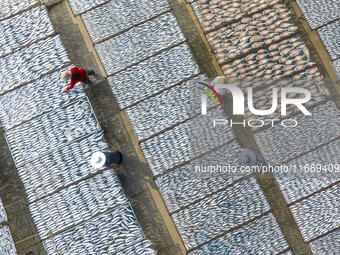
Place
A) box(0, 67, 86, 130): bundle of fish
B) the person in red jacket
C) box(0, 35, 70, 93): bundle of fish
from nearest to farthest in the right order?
1. the person in red jacket
2. box(0, 67, 86, 130): bundle of fish
3. box(0, 35, 70, 93): bundle of fish

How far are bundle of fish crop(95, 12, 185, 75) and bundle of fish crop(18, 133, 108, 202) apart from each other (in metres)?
2.28

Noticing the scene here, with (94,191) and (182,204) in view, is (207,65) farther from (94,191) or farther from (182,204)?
(94,191)

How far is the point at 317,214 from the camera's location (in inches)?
245

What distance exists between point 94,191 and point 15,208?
3239mm

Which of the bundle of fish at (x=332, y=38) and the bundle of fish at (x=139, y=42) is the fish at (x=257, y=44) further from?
the bundle of fish at (x=139, y=42)

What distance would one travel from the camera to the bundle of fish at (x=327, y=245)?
6246 millimetres

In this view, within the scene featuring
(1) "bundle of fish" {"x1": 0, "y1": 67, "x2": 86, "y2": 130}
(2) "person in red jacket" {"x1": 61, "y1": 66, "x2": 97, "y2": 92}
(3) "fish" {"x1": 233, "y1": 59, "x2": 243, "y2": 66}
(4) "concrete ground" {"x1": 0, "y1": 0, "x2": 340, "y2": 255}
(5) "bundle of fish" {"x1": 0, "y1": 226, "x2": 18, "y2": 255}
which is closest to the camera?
(2) "person in red jacket" {"x1": 61, "y1": 66, "x2": 97, "y2": 92}

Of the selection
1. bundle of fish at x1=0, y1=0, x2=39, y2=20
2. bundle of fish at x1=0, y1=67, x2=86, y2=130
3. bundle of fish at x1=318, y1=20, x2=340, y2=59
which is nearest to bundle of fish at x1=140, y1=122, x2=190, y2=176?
bundle of fish at x1=0, y1=67, x2=86, y2=130

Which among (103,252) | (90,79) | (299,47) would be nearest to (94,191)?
(103,252)

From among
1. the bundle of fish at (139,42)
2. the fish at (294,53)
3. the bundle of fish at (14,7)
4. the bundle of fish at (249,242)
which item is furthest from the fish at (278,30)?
the bundle of fish at (14,7)

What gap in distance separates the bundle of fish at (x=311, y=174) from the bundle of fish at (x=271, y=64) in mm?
2402

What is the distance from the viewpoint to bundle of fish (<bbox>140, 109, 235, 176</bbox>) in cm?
639

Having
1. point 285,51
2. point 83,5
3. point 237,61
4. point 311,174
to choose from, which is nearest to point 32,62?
point 83,5

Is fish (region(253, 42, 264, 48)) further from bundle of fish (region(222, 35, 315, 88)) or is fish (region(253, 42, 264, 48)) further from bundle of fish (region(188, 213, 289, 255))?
bundle of fish (region(188, 213, 289, 255))
